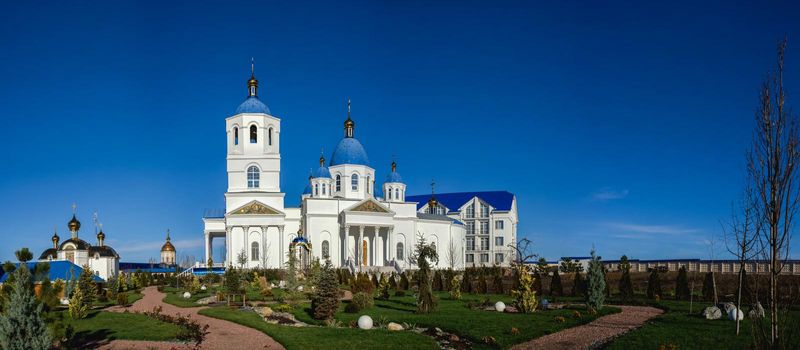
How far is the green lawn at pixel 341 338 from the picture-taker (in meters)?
16.8

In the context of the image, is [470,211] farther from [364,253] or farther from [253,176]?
[253,176]

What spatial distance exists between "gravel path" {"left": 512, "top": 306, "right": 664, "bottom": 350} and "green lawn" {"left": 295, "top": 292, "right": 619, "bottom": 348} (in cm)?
37

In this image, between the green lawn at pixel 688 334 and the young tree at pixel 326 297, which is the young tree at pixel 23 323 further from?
the green lawn at pixel 688 334

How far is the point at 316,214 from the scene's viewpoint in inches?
2356

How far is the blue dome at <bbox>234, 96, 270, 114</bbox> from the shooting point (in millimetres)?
59794

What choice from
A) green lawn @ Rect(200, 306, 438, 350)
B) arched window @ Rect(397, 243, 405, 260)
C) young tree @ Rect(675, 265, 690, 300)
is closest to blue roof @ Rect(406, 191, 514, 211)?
arched window @ Rect(397, 243, 405, 260)

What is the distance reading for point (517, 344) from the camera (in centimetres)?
1706

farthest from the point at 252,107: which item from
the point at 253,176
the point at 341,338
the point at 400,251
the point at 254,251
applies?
the point at 341,338

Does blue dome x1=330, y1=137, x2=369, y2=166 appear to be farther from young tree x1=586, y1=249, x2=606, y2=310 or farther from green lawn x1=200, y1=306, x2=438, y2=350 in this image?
green lawn x1=200, y1=306, x2=438, y2=350

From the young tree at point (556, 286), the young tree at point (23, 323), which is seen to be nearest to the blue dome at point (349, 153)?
the young tree at point (556, 286)

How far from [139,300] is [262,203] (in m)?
23.9

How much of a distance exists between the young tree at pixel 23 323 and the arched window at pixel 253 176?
45.2 m

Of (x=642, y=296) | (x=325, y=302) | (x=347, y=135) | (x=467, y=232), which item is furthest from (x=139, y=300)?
(x=467, y=232)

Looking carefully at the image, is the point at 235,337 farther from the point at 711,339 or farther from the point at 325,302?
the point at 711,339
